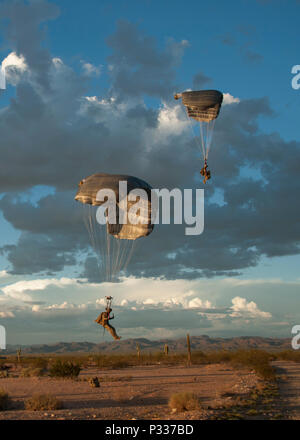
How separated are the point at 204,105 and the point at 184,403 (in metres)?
15.5

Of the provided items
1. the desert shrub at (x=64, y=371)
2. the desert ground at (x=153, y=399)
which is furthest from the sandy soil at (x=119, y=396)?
the desert shrub at (x=64, y=371)

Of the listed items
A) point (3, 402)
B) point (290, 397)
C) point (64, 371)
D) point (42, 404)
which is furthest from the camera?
point (64, 371)

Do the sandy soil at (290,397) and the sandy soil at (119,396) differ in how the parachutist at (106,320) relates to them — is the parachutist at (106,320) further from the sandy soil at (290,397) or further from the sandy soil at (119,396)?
the sandy soil at (290,397)

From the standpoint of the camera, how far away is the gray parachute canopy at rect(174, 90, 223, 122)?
78.4 ft

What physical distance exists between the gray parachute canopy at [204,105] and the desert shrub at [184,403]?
1469 cm

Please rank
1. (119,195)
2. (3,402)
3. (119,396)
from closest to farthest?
(3,402) < (119,396) < (119,195)

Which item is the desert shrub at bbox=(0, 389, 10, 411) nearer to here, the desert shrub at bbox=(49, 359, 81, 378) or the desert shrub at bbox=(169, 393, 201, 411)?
the desert shrub at bbox=(169, 393, 201, 411)

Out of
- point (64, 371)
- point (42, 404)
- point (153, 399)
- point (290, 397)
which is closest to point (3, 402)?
point (42, 404)

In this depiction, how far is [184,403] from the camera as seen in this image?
15750mm

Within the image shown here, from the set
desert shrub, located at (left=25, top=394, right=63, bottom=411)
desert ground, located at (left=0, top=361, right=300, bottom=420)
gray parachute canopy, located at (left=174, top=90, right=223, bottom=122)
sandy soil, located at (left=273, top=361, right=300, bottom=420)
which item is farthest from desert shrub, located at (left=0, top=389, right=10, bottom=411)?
gray parachute canopy, located at (left=174, top=90, right=223, bottom=122)

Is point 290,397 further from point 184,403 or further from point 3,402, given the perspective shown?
point 3,402

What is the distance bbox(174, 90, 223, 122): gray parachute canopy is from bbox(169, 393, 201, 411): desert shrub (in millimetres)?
14686

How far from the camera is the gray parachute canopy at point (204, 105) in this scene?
2391cm
